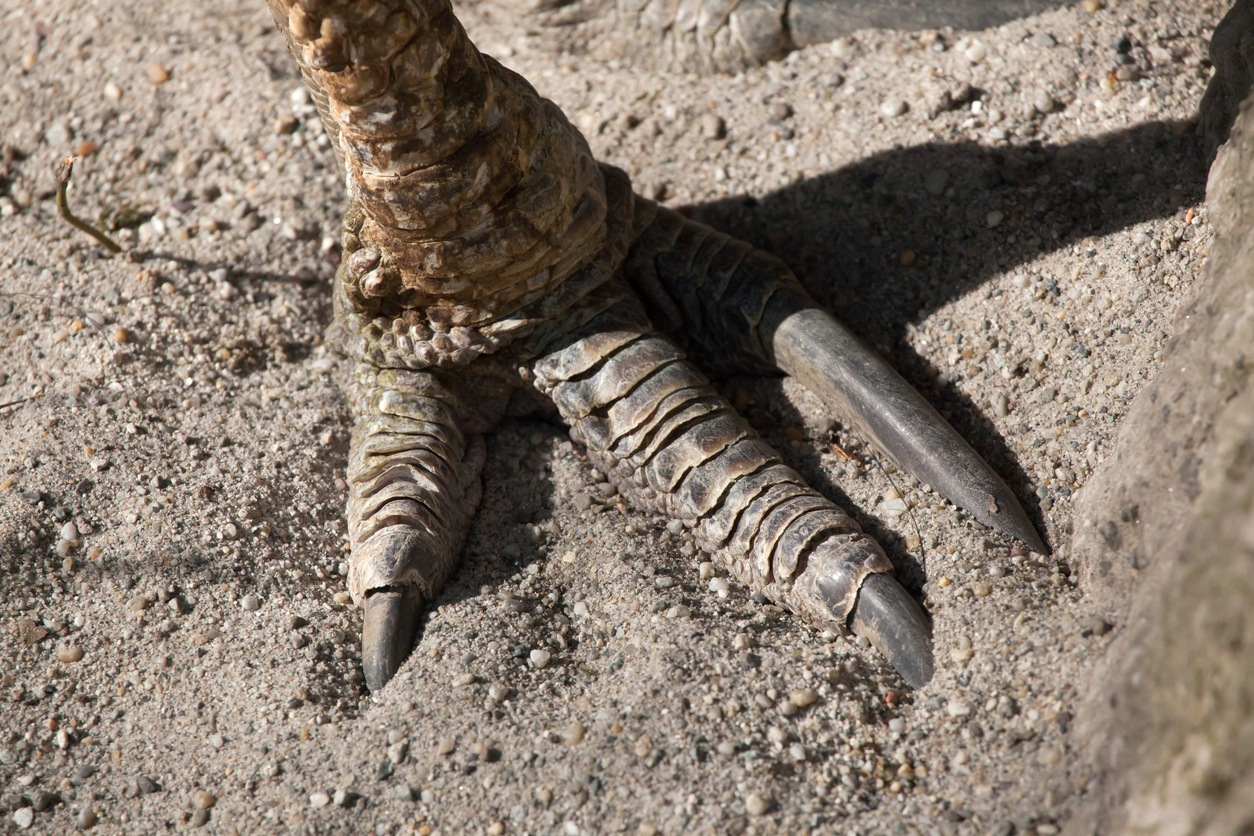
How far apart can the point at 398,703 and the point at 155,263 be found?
5.52 feet

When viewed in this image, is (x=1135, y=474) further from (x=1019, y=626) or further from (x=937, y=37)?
(x=937, y=37)

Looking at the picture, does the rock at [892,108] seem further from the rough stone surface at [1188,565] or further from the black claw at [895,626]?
the black claw at [895,626]

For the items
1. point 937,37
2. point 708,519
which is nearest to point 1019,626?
point 708,519

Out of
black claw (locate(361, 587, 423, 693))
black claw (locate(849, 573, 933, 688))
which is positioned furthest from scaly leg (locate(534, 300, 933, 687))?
black claw (locate(361, 587, 423, 693))

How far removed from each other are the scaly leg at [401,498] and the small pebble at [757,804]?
2.66 ft

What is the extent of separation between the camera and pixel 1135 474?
170cm

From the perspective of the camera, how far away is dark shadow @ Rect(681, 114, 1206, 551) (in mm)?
2213

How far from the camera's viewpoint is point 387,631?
196 centimetres

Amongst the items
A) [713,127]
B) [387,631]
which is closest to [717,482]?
[387,631]

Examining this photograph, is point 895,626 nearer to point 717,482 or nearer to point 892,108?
point 717,482

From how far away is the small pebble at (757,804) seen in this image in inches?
62.9

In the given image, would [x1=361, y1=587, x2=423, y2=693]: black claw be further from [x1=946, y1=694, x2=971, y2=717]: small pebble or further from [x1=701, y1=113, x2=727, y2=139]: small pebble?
[x1=701, y1=113, x2=727, y2=139]: small pebble

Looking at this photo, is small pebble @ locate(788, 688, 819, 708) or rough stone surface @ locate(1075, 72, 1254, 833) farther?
small pebble @ locate(788, 688, 819, 708)

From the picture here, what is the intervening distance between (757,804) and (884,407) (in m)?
0.95
